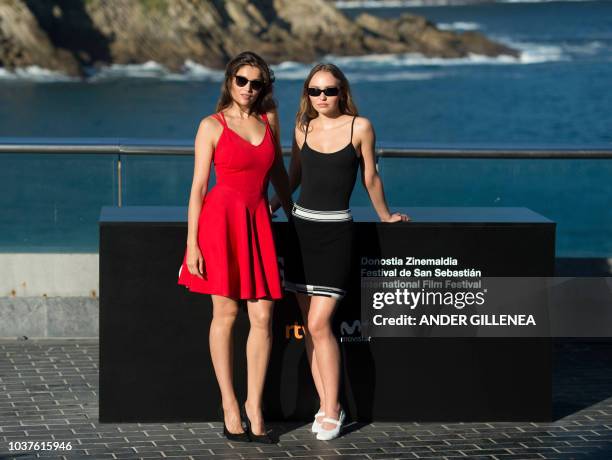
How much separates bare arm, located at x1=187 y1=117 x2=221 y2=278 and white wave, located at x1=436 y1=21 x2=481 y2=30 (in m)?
130

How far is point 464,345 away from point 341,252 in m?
0.89

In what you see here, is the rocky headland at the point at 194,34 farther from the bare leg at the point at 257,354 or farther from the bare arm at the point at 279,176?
the bare leg at the point at 257,354

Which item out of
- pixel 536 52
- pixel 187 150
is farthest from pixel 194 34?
pixel 187 150

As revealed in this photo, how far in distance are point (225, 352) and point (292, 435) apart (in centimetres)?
55

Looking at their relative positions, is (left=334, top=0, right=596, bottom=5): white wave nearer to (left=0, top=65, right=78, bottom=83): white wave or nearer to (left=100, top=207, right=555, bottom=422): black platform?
(left=0, top=65, right=78, bottom=83): white wave

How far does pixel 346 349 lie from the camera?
589cm

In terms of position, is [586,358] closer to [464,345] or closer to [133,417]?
[464,345]

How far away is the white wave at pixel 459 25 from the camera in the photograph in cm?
13488

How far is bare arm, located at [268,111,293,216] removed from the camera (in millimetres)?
5430

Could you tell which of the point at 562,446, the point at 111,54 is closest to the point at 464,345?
the point at 562,446

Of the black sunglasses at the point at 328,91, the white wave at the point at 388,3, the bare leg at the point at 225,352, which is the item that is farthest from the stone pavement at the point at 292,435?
the white wave at the point at 388,3

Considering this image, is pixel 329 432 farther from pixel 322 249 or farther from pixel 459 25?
pixel 459 25

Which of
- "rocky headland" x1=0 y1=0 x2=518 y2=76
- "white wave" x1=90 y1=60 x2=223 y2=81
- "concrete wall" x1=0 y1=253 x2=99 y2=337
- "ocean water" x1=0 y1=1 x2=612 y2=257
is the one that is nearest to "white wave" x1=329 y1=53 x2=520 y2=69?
"ocean water" x1=0 y1=1 x2=612 y2=257

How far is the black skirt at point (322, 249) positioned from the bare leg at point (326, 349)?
0.20 ft
